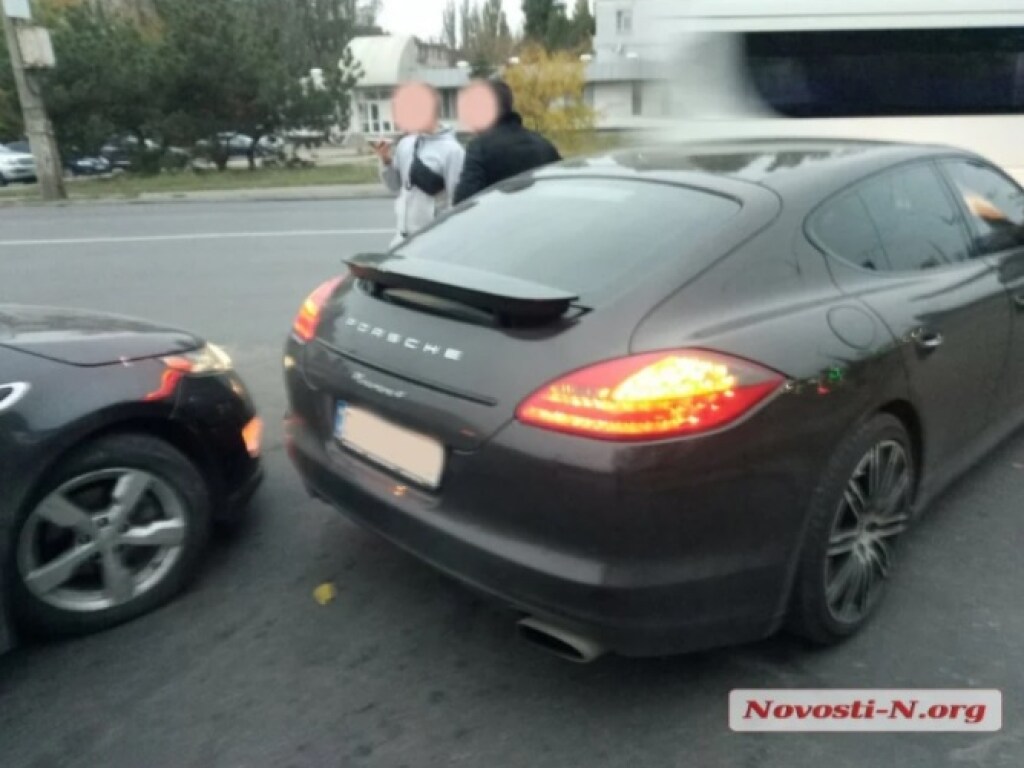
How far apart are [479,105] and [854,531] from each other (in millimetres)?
3462

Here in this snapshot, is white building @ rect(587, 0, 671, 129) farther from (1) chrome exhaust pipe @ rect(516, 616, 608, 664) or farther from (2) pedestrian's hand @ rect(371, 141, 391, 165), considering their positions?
(1) chrome exhaust pipe @ rect(516, 616, 608, 664)

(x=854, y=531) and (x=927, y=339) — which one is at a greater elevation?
(x=927, y=339)

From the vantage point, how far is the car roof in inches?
115

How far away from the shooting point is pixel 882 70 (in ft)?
25.1

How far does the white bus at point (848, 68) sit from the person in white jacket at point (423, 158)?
2.39 meters

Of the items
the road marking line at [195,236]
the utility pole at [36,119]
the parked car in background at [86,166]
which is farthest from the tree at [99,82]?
the road marking line at [195,236]

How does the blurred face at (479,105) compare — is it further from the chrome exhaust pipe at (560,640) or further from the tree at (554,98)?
the tree at (554,98)

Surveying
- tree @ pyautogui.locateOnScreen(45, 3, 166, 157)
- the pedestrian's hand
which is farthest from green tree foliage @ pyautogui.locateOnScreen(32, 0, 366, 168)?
the pedestrian's hand

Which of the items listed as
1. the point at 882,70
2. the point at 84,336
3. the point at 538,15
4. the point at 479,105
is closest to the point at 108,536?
the point at 84,336

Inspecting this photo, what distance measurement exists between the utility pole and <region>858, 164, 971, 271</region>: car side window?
19.3m

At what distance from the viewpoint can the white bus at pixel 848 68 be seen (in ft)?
24.0

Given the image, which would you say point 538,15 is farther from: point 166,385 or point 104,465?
point 104,465

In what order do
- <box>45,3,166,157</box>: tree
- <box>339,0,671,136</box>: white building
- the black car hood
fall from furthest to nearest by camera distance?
<box>339,0,671,136</box>: white building, <box>45,3,166,157</box>: tree, the black car hood

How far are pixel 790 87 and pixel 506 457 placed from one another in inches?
247
